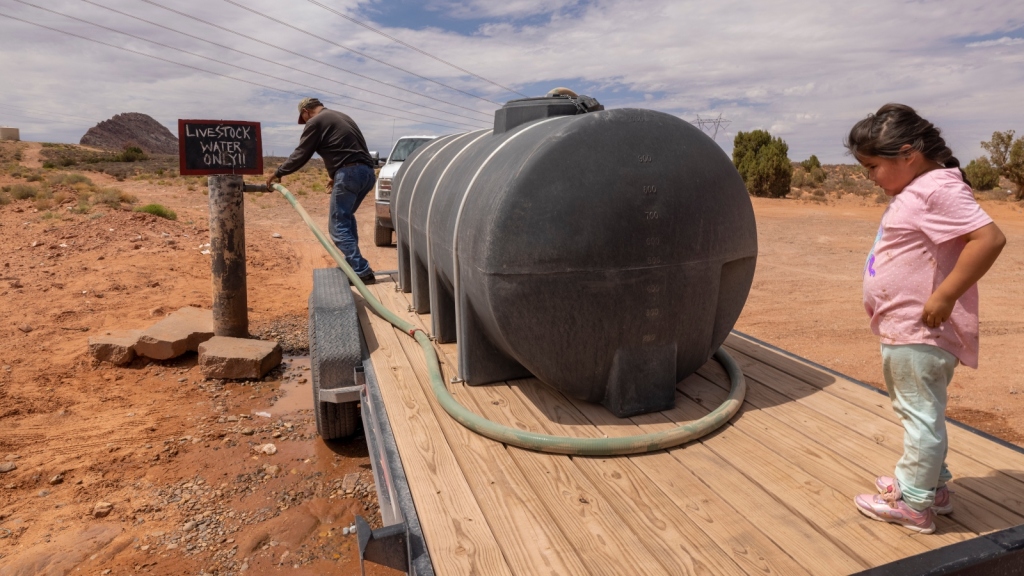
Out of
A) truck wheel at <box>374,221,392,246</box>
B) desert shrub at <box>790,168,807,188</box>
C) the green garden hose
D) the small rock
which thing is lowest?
the small rock

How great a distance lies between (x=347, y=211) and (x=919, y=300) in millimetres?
5220

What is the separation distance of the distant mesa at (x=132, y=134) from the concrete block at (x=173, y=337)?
5097 inches

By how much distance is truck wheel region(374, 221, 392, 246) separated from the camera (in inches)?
509

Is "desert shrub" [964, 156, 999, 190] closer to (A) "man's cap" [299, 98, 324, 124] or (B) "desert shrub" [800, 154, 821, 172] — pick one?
(B) "desert shrub" [800, 154, 821, 172]

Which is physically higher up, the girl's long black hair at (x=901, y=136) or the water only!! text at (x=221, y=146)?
the water only!! text at (x=221, y=146)

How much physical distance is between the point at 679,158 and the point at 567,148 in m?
0.53

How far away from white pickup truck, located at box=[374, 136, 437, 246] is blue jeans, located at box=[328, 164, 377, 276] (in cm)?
573

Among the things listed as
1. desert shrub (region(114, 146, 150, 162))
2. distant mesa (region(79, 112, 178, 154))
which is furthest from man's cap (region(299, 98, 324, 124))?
distant mesa (region(79, 112, 178, 154))

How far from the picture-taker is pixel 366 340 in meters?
4.26

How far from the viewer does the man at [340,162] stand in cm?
611

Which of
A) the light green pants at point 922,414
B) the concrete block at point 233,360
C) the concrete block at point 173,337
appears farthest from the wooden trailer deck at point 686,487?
the concrete block at point 173,337

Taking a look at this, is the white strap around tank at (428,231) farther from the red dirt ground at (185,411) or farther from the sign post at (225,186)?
the sign post at (225,186)

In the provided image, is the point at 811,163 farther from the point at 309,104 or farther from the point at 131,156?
the point at 131,156

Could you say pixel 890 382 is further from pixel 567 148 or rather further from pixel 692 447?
pixel 567 148
